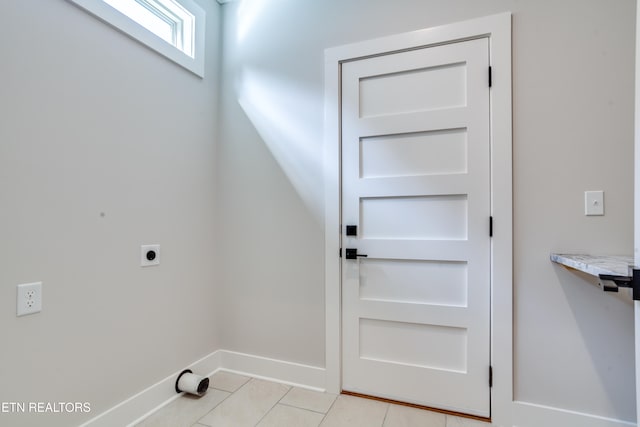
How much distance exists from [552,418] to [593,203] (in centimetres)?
111

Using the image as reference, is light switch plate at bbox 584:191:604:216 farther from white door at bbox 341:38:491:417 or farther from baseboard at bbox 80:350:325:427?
baseboard at bbox 80:350:325:427

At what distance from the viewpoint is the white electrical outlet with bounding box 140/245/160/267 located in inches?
70.0

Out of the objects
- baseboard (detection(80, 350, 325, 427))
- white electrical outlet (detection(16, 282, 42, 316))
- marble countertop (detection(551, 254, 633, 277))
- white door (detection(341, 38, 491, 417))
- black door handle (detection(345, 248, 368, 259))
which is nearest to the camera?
marble countertop (detection(551, 254, 633, 277))

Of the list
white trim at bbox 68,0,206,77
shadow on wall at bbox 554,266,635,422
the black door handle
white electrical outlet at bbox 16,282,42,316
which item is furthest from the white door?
white electrical outlet at bbox 16,282,42,316

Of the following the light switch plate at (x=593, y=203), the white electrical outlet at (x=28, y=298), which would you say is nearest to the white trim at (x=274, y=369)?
the white electrical outlet at (x=28, y=298)

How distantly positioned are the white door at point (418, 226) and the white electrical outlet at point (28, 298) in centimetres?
150

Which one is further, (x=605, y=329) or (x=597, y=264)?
(x=605, y=329)

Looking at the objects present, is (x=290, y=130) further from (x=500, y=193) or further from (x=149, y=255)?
(x=500, y=193)

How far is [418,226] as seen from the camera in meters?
1.85

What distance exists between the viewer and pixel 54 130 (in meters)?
1.38

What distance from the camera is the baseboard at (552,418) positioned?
152 cm

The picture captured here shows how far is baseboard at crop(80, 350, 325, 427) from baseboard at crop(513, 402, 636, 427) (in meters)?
1.10

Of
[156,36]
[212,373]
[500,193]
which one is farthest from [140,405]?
[500,193]

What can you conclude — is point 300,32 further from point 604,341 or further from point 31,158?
point 604,341
